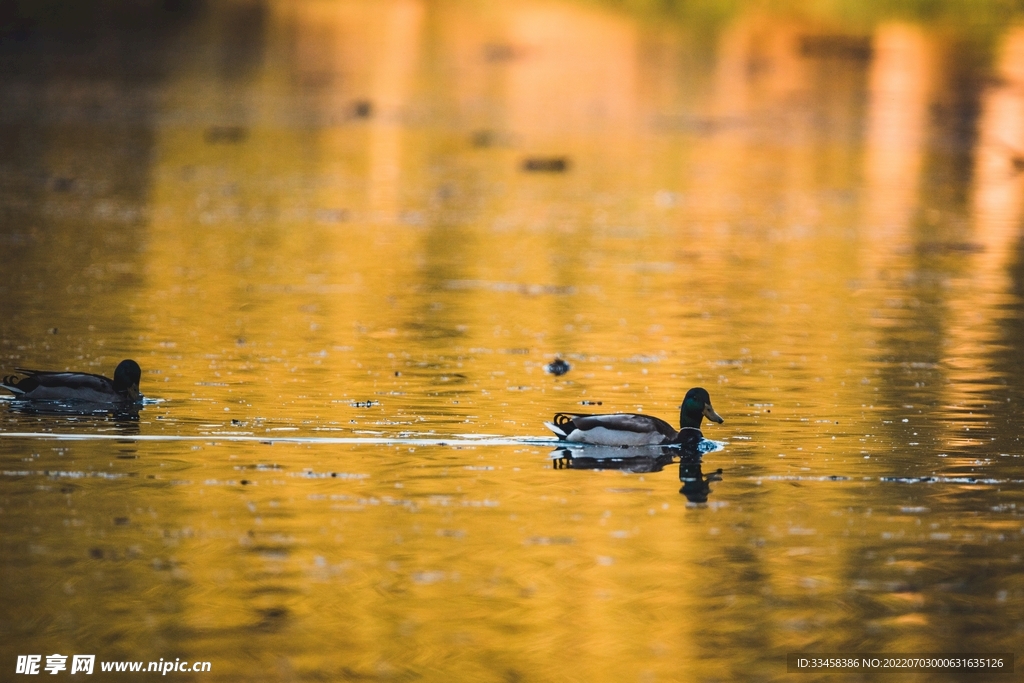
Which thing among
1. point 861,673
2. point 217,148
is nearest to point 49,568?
point 861,673

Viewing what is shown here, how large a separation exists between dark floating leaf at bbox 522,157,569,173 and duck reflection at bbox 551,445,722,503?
31.9 metres

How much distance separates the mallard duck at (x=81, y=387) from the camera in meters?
17.2

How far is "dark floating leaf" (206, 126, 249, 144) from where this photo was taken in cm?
5362

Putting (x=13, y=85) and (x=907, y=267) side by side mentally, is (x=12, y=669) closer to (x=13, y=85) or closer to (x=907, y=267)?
(x=907, y=267)

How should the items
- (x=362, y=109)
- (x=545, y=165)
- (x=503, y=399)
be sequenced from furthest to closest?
(x=362, y=109), (x=545, y=165), (x=503, y=399)

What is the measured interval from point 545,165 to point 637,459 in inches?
1299

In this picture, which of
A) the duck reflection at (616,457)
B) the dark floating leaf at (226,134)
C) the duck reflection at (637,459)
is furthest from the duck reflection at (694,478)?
the dark floating leaf at (226,134)

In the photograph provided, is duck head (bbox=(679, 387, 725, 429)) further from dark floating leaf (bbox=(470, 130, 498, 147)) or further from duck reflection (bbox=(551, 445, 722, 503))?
dark floating leaf (bbox=(470, 130, 498, 147))

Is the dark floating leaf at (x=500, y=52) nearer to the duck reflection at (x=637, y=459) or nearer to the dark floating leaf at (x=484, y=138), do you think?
the dark floating leaf at (x=484, y=138)

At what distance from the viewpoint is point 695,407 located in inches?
653

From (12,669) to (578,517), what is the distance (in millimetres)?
4608

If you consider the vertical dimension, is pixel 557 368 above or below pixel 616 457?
above

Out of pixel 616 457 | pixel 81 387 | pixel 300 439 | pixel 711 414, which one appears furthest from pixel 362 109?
pixel 616 457

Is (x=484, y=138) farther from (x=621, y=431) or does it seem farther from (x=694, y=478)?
(x=694, y=478)
